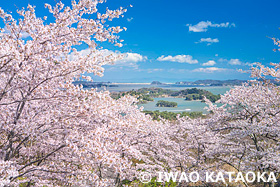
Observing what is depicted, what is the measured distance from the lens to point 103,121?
4418 mm

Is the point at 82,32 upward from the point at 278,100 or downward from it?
upward

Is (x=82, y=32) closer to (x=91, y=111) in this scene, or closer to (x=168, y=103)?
(x=91, y=111)

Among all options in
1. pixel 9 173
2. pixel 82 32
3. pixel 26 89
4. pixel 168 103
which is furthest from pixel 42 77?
pixel 168 103

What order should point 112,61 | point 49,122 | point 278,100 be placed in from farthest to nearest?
point 278,100 < point 112,61 < point 49,122

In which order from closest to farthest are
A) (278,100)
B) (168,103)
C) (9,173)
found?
(9,173) → (278,100) → (168,103)

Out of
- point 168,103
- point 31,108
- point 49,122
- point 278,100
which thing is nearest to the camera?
point 49,122

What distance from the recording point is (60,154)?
5629 millimetres

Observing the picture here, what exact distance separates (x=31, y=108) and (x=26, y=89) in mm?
563

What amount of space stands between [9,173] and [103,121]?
A: 1.99m

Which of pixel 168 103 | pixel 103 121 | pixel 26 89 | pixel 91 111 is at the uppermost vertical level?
pixel 26 89

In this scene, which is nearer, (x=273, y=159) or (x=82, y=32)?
(x=82, y=32)

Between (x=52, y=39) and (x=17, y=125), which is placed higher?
(x=52, y=39)

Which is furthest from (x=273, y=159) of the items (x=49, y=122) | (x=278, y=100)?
(x=49, y=122)

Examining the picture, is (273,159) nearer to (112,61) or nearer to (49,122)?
(112,61)
